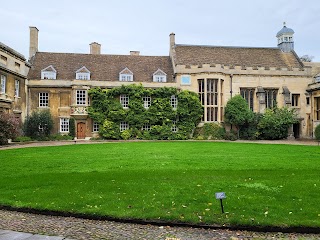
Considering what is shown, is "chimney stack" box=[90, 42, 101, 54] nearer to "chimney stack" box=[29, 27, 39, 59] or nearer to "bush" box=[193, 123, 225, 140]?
"chimney stack" box=[29, 27, 39, 59]

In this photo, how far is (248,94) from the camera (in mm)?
37594

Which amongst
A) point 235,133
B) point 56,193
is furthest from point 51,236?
point 235,133

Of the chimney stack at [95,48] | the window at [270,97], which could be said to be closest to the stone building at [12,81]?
the chimney stack at [95,48]

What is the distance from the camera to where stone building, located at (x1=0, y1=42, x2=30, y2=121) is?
26.9 m

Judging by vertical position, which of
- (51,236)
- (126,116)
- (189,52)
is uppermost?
(189,52)

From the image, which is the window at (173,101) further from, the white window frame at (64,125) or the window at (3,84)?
the window at (3,84)

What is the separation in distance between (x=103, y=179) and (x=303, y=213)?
5.74 meters

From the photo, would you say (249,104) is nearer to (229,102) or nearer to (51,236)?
(229,102)

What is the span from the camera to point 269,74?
3747 centimetres

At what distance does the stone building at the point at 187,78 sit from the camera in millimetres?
33594

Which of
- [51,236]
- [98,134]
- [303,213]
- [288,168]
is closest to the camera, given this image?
[51,236]

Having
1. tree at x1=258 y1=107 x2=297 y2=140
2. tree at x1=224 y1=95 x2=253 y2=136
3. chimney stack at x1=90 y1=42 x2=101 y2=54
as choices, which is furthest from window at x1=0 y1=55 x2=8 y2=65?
tree at x1=258 y1=107 x2=297 y2=140

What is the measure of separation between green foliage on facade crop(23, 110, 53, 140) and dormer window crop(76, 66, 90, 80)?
6170 mm

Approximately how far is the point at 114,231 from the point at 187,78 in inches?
1219
